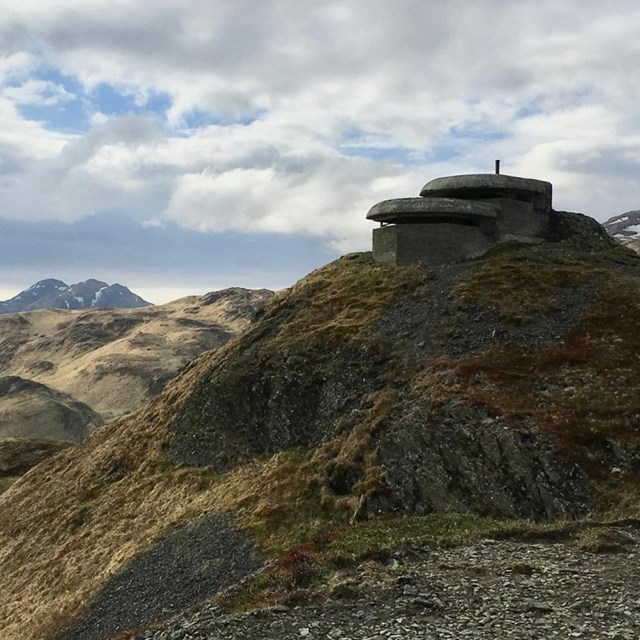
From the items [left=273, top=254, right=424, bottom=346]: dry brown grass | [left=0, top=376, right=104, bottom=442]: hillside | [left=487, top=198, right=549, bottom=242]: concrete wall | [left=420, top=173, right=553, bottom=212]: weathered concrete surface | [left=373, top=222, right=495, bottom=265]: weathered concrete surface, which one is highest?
[left=420, top=173, right=553, bottom=212]: weathered concrete surface

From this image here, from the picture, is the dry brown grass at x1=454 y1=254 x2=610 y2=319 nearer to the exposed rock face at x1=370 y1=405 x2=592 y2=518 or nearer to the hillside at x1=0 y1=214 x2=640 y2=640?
the hillside at x1=0 y1=214 x2=640 y2=640

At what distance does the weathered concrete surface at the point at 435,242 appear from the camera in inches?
1789

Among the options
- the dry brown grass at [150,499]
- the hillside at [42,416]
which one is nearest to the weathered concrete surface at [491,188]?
the dry brown grass at [150,499]

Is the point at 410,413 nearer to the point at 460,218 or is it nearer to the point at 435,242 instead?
the point at 435,242

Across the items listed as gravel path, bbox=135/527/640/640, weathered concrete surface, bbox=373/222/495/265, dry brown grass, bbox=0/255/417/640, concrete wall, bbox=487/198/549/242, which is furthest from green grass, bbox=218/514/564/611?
concrete wall, bbox=487/198/549/242

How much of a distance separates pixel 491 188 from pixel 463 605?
35.9 meters

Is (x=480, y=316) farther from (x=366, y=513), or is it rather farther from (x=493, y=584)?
(x=493, y=584)

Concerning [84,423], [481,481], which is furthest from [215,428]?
[84,423]

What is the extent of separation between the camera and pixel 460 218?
153ft

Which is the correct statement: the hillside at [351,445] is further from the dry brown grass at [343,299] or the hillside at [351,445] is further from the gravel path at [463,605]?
the gravel path at [463,605]

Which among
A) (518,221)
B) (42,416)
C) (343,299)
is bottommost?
(42,416)

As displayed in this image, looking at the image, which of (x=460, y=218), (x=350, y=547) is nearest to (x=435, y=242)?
(x=460, y=218)

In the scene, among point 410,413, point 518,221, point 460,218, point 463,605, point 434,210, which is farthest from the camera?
point 518,221

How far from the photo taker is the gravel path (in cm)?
1552
